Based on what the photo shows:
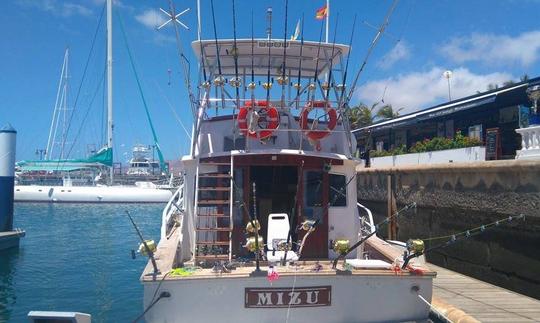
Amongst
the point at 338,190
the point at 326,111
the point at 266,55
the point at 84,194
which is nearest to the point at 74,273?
the point at 266,55

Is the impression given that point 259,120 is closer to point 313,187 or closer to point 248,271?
point 313,187

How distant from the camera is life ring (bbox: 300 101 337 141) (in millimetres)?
8648

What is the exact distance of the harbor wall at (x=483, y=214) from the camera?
10500mm

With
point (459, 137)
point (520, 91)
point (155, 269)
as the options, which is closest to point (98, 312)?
point (155, 269)

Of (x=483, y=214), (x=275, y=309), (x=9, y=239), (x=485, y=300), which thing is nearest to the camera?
(x=275, y=309)

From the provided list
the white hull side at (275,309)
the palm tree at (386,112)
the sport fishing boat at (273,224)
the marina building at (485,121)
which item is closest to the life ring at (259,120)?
the sport fishing boat at (273,224)

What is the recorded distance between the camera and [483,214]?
1239cm

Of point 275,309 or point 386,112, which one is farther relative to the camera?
point 386,112

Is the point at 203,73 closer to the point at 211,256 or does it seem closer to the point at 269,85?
the point at 269,85

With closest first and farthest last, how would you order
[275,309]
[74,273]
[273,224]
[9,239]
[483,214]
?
1. [275,309]
2. [273,224]
3. [483,214]
4. [74,273]
5. [9,239]

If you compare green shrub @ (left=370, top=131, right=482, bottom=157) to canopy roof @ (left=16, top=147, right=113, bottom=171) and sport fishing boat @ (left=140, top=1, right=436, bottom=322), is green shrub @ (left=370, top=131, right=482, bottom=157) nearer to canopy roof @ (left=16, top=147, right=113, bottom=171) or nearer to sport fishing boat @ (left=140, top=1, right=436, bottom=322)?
sport fishing boat @ (left=140, top=1, right=436, bottom=322)

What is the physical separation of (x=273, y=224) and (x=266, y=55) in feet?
12.2

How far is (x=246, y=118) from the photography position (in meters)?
8.39

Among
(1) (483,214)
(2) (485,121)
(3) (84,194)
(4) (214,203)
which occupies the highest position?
(2) (485,121)
